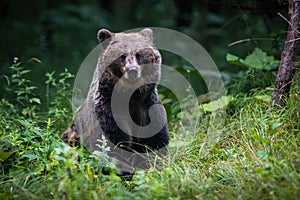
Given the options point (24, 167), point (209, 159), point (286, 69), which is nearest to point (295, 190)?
point (209, 159)

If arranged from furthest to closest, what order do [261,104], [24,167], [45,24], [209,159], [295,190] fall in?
1. [45,24]
2. [261,104]
3. [209,159]
4. [24,167]
5. [295,190]

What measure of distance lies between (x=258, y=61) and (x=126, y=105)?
2160mm

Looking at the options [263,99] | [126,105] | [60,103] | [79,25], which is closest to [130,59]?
[126,105]

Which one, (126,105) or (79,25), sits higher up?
(79,25)

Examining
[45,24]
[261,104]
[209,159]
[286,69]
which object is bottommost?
[209,159]

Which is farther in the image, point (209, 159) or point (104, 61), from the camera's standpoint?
point (104, 61)

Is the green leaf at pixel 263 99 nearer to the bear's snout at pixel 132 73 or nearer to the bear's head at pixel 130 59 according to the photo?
the bear's head at pixel 130 59

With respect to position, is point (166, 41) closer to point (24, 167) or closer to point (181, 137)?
point (181, 137)

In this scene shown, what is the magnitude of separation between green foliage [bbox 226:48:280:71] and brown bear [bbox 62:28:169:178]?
158 cm

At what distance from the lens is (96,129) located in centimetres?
532

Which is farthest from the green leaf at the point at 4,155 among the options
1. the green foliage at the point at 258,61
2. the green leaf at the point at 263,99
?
the green foliage at the point at 258,61

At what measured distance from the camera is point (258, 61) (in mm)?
6547

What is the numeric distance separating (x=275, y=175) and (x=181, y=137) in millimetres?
2436

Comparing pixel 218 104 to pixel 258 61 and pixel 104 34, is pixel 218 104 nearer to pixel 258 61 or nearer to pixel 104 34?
pixel 258 61
